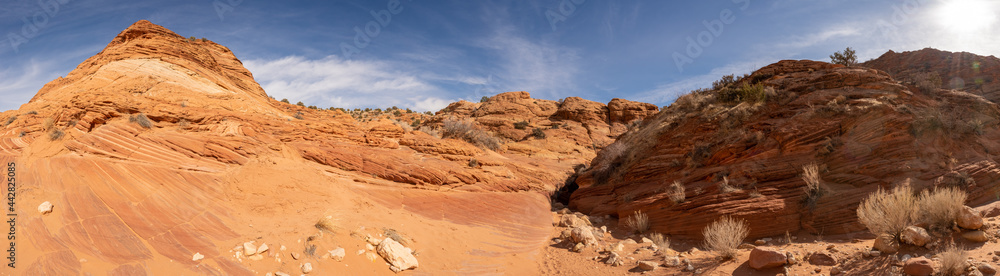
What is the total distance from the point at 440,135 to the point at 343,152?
7051 millimetres

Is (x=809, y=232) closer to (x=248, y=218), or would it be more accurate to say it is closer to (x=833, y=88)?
(x=833, y=88)

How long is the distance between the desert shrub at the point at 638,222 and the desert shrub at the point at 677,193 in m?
0.86

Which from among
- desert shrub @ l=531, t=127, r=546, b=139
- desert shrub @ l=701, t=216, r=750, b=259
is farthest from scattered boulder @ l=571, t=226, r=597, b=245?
desert shrub @ l=531, t=127, r=546, b=139

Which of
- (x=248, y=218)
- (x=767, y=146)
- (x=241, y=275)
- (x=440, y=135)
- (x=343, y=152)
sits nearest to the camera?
(x=241, y=275)

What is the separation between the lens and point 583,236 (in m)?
9.81

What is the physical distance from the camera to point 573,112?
102ft

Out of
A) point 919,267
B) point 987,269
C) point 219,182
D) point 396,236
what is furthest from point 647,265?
point 219,182

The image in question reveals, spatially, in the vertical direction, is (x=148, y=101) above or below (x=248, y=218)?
above

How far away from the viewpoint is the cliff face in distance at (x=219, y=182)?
6.59 meters

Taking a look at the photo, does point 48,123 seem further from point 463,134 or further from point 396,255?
point 463,134

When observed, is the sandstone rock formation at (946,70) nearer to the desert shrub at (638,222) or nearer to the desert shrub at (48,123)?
the desert shrub at (638,222)

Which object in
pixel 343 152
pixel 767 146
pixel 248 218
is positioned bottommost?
pixel 248 218

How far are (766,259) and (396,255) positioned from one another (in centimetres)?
674

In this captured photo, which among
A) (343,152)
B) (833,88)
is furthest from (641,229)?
(343,152)
